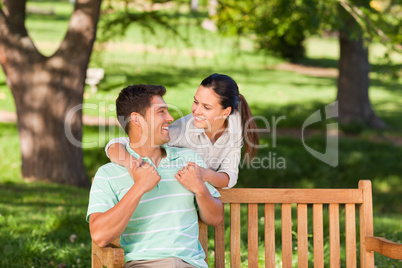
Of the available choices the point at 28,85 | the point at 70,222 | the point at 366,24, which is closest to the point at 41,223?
the point at 70,222

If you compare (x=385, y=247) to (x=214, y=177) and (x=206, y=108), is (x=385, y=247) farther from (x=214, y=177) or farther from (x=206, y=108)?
(x=206, y=108)

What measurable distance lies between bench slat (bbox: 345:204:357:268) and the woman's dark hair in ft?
2.24

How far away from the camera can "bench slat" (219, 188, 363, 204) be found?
3.46m

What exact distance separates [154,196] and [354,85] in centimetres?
1167

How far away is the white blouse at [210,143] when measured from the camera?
350 cm

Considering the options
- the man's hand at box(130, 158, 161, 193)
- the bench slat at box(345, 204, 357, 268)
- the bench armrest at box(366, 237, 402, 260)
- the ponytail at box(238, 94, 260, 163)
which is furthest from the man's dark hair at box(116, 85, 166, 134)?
the bench armrest at box(366, 237, 402, 260)

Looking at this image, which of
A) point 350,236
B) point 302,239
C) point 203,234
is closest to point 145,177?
point 203,234

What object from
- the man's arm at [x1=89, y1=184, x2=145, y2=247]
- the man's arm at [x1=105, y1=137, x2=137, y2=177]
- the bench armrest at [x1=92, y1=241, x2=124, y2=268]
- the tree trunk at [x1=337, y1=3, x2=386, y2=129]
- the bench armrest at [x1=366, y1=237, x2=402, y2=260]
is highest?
the tree trunk at [x1=337, y1=3, x2=386, y2=129]

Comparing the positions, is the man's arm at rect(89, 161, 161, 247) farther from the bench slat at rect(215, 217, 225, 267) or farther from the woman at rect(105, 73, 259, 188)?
the bench slat at rect(215, 217, 225, 267)

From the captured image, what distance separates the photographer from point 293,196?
11.4ft

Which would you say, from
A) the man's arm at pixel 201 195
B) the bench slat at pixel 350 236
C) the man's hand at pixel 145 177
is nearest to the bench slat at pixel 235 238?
the man's arm at pixel 201 195

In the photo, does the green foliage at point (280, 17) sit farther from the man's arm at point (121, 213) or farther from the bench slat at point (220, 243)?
the man's arm at point (121, 213)

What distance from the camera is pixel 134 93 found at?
3.17m

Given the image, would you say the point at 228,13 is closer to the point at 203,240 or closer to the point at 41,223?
the point at 41,223
